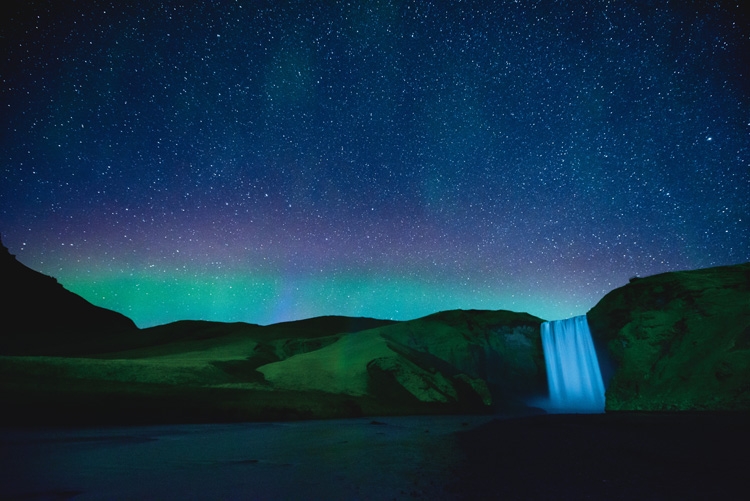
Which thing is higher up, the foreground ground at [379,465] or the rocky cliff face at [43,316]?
the rocky cliff face at [43,316]

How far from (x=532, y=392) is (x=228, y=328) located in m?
49.7

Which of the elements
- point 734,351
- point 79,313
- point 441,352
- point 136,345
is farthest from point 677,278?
point 79,313

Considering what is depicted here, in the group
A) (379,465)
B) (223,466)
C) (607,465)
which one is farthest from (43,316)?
(607,465)

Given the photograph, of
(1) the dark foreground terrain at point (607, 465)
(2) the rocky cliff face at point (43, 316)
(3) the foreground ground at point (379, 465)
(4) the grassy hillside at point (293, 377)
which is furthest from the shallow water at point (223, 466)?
(2) the rocky cliff face at point (43, 316)

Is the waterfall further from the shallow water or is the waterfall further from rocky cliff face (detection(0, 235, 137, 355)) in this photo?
rocky cliff face (detection(0, 235, 137, 355))

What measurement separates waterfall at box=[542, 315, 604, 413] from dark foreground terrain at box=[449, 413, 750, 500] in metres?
29.7

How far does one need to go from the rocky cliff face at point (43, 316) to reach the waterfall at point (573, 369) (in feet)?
221

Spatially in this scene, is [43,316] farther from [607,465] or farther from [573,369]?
[607,465]

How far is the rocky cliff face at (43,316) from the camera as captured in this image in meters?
64.2

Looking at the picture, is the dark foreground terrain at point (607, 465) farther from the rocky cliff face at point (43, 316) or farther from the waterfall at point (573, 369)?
the rocky cliff face at point (43, 316)

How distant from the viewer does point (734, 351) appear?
77.8 feet

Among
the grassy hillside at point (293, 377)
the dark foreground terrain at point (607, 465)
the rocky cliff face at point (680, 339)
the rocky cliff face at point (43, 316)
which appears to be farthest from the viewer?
the rocky cliff face at point (43, 316)

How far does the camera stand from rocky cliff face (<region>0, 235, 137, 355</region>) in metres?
64.2

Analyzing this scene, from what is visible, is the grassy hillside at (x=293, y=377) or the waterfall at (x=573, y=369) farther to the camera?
the waterfall at (x=573, y=369)
